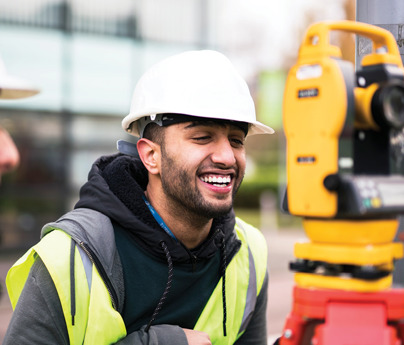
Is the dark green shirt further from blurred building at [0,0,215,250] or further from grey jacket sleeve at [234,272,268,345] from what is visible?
blurred building at [0,0,215,250]

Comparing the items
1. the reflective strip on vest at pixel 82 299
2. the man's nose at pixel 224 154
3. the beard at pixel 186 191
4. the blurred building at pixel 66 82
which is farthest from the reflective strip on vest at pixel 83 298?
the blurred building at pixel 66 82

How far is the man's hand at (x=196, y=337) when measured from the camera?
7.33 ft

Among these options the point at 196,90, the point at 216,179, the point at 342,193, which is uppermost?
the point at 196,90

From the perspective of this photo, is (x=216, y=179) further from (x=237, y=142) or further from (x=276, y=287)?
(x=276, y=287)

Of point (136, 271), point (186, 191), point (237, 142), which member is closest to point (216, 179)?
point (186, 191)

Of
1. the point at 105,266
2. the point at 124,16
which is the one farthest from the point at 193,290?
the point at 124,16

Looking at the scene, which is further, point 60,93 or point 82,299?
point 60,93

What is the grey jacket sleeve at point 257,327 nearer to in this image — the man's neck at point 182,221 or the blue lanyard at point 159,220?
the man's neck at point 182,221

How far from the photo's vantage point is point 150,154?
8.20 feet

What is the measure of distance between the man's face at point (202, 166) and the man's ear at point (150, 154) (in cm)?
10

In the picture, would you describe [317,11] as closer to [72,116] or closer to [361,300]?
[72,116]

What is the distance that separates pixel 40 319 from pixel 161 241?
517 millimetres

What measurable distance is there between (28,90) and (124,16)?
691 centimetres

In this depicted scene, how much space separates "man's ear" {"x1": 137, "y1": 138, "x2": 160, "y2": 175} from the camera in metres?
2.46
